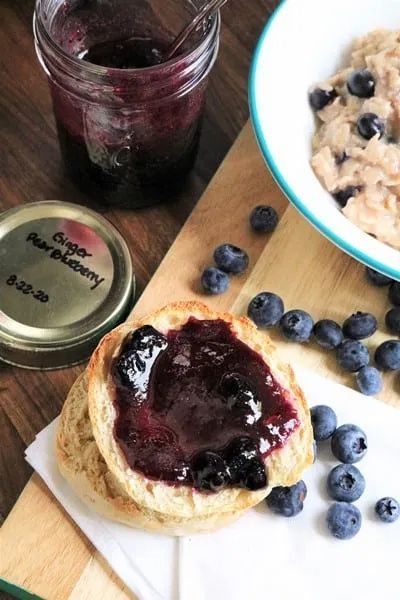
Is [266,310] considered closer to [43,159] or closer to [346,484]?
A: [346,484]

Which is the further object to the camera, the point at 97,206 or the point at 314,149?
the point at 97,206

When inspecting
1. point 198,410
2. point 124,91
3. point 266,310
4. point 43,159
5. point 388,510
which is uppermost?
point 124,91

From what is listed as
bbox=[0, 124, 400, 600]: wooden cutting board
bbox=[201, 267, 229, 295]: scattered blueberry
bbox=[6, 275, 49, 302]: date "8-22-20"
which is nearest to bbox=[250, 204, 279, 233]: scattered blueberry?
bbox=[0, 124, 400, 600]: wooden cutting board

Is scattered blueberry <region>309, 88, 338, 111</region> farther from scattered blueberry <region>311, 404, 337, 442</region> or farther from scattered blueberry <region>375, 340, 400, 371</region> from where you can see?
scattered blueberry <region>311, 404, 337, 442</region>

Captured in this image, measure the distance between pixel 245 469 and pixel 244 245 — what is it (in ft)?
2.01

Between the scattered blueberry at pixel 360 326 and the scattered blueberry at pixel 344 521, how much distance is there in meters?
0.36

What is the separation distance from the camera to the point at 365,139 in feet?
6.29

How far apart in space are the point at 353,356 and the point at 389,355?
73 millimetres

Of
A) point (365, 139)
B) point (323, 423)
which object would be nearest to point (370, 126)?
point (365, 139)

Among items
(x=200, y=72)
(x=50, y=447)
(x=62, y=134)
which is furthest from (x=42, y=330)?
(x=200, y=72)

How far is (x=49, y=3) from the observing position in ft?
6.52

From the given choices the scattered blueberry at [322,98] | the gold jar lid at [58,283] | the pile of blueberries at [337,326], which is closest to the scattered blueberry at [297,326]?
the pile of blueberries at [337,326]

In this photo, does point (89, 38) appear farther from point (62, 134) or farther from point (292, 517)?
point (292, 517)

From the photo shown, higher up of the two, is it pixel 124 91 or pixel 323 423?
pixel 124 91
